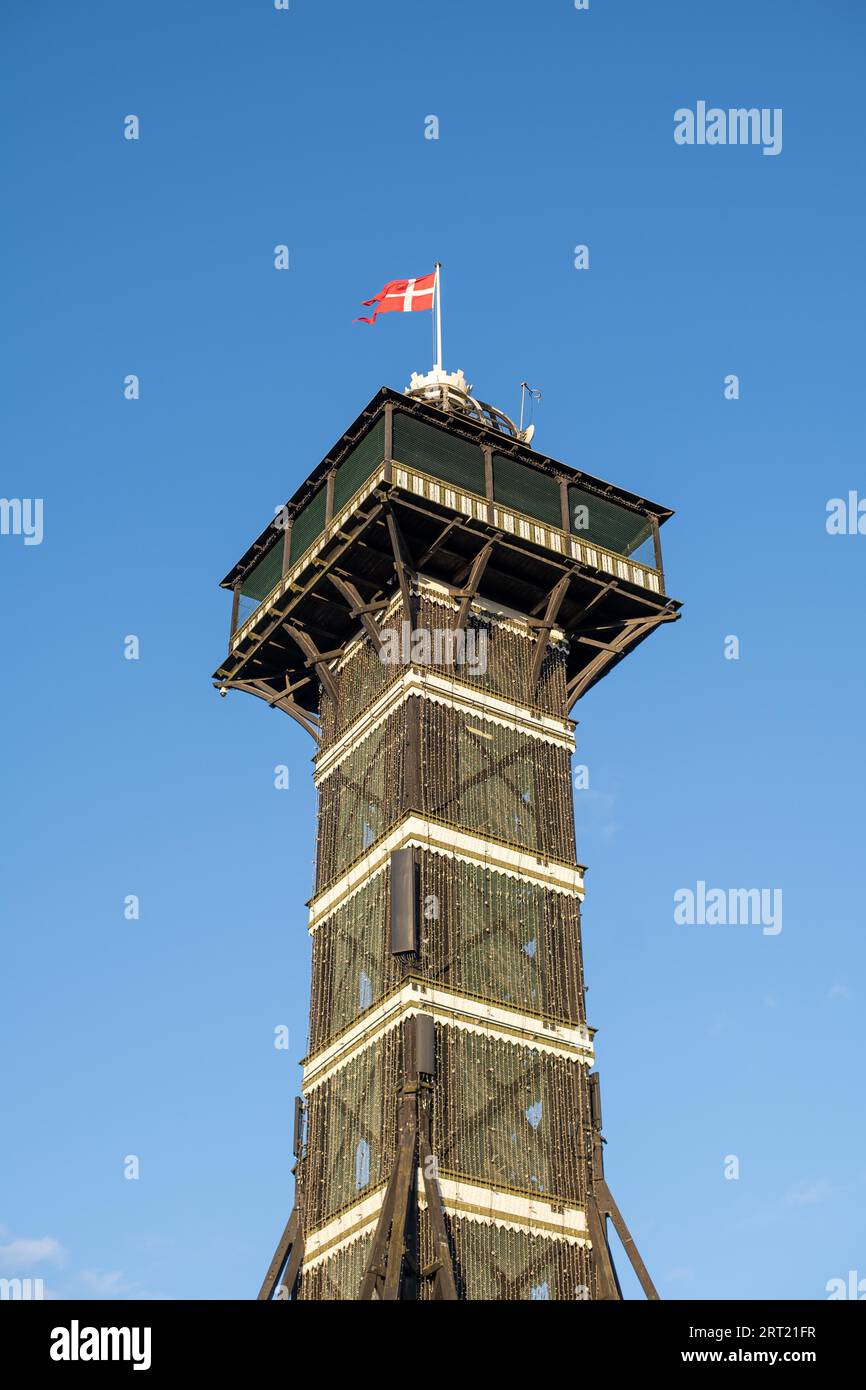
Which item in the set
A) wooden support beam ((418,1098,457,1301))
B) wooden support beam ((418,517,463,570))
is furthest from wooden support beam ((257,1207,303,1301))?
wooden support beam ((418,517,463,570))

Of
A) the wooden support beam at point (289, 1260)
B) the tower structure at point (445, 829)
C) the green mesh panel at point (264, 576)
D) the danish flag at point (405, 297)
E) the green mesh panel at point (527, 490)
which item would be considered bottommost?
the wooden support beam at point (289, 1260)

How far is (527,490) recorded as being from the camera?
6125cm

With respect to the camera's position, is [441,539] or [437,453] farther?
[437,453]

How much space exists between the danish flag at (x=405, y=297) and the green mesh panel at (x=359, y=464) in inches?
274

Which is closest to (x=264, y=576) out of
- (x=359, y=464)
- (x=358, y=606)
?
(x=359, y=464)

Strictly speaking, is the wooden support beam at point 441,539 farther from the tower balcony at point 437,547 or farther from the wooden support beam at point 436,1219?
the wooden support beam at point 436,1219

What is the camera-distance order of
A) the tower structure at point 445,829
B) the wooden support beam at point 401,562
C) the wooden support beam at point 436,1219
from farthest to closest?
the wooden support beam at point 401,562
the tower structure at point 445,829
the wooden support beam at point 436,1219

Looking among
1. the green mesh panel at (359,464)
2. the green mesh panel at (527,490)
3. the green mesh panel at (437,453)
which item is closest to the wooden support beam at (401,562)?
the green mesh panel at (437,453)

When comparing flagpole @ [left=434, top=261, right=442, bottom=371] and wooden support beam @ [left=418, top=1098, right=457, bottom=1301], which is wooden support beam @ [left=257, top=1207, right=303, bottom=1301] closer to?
Result: wooden support beam @ [left=418, top=1098, right=457, bottom=1301]

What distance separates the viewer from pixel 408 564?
5803 centimetres

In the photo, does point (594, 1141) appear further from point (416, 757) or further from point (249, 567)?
point (249, 567)

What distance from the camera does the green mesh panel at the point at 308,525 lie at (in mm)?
61750

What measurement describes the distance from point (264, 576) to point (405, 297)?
12.3 m

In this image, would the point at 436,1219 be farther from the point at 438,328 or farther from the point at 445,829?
the point at 438,328
